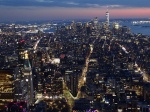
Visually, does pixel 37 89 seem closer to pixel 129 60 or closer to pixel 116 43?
pixel 129 60

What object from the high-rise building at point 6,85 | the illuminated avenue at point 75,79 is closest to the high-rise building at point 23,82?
the illuminated avenue at point 75,79

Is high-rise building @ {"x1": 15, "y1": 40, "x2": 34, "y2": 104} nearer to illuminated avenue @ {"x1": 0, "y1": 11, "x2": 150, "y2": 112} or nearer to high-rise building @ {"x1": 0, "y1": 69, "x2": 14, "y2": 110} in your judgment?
illuminated avenue @ {"x1": 0, "y1": 11, "x2": 150, "y2": 112}

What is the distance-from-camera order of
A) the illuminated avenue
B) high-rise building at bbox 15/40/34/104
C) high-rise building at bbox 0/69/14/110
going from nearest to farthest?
high-rise building at bbox 0/69/14/110, the illuminated avenue, high-rise building at bbox 15/40/34/104

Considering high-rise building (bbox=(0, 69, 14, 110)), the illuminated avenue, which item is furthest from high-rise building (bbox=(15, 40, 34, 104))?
high-rise building (bbox=(0, 69, 14, 110))

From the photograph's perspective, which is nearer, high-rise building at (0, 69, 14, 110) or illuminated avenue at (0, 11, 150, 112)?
high-rise building at (0, 69, 14, 110)

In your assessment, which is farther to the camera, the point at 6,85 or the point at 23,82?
the point at 23,82

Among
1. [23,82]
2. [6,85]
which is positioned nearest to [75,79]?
[23,82]

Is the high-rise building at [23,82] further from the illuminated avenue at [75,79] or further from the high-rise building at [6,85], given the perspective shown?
the high-rise building at [6,85]

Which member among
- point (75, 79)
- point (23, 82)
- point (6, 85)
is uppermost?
point (6, 85)

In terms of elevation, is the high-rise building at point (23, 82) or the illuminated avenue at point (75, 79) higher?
the high-rise building at point (23, 82)

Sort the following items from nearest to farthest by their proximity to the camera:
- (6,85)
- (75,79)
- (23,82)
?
(6,85)
(23,82)
(75,79)

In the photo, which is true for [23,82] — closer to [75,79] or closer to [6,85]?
[6,85]

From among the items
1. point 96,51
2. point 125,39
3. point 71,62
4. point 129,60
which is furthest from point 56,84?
point 125,39
